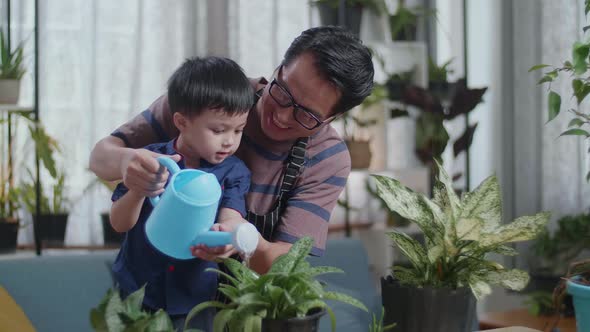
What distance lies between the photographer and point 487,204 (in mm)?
1294

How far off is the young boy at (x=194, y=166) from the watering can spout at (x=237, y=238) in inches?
6.9

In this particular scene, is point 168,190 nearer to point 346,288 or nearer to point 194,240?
point 194,240

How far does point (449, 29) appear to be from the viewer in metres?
4.90

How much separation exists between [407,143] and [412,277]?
3656mm

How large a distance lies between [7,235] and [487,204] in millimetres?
Result: 2493

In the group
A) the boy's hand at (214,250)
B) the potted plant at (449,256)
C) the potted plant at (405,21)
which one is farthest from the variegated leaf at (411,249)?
the potted plant at (405,21)

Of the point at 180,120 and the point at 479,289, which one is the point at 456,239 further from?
the point at 180,120

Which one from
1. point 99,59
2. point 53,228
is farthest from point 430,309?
point 99,59

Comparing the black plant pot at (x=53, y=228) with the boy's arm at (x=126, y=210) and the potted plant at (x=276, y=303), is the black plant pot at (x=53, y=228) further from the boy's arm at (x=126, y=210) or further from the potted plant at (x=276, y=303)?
the potted plant at (x=276, y=303)

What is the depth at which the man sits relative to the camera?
1.44m

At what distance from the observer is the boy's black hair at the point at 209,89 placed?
128 cm

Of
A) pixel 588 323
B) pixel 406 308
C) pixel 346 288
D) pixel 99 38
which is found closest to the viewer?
pixel 406 308

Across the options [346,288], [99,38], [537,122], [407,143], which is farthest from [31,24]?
[537,122]

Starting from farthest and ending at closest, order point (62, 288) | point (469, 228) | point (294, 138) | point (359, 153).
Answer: point (359, 153), point (62, 288), point (294, 138), point (469, 228)
